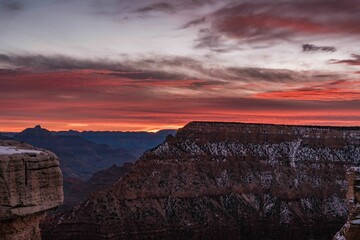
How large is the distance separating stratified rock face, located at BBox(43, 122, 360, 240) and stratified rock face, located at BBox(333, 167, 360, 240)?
62.6m

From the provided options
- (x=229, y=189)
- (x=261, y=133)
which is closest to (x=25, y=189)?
(x=229, y=189)

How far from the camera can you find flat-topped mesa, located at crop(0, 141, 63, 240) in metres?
13.1

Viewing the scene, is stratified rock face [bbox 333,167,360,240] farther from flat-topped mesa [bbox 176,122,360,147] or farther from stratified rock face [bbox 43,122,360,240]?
flat-topped mesa [bbox 176,122,360,147]

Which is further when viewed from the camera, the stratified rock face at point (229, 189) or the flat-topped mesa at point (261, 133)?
the flat-topped mesa at point (261, 133)

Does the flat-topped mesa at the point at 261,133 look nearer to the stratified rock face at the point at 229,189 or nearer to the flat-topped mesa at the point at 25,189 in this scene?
the stratified rock face at the point at 229,189

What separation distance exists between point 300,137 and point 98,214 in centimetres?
4969

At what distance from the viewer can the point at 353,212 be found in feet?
76.8

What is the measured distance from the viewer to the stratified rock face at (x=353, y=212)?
22156 millimetres

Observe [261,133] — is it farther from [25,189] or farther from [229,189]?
[25,189]

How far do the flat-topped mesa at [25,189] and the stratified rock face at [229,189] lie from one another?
7007cm

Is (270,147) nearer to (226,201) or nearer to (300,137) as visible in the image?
(300,137)

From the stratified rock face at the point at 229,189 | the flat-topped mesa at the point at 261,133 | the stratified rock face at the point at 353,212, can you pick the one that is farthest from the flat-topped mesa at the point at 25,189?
the flat-topped mesa at the point at 261,133

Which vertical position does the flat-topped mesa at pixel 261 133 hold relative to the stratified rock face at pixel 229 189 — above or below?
above

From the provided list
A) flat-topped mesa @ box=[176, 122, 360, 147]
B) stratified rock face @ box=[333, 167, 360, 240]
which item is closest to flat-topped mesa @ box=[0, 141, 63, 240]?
stratified rock face @ box=[333, 167, 360, 240]
